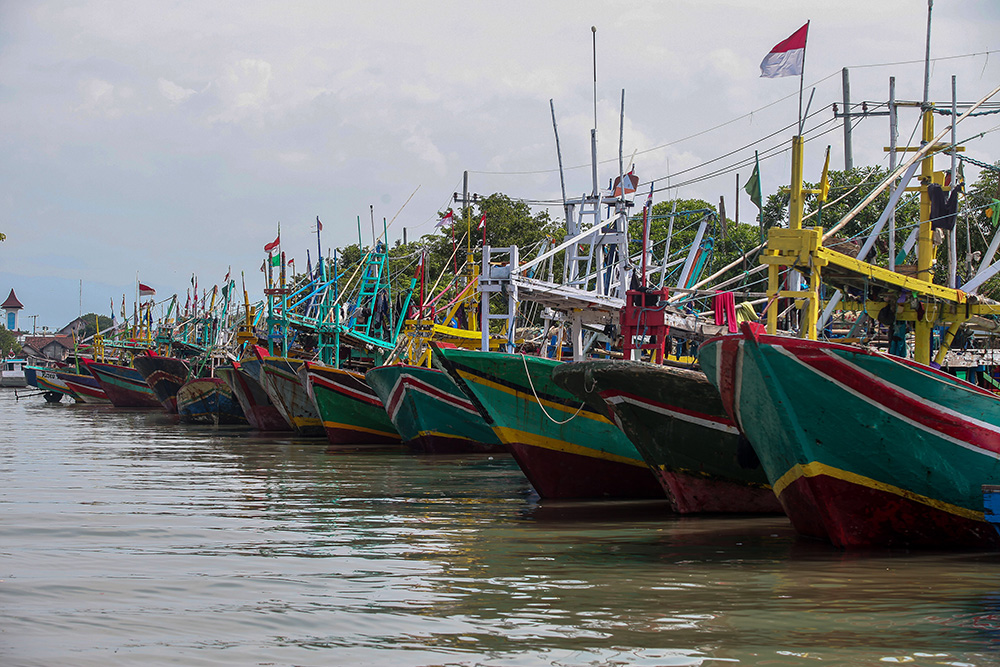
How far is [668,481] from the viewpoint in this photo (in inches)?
478

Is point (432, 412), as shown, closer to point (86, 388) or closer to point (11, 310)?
point (86, 388)

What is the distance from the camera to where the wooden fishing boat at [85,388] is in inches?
2271

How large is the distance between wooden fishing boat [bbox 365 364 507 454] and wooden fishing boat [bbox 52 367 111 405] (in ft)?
132

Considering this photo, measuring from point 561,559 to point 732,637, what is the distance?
285cm

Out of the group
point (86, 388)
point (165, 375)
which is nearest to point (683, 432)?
point (165, 375)

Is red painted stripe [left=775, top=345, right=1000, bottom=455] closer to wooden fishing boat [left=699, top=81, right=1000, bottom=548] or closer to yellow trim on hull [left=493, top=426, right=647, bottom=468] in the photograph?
wooden fishing boat [left=699, top=81, right=1000, bottom=548]

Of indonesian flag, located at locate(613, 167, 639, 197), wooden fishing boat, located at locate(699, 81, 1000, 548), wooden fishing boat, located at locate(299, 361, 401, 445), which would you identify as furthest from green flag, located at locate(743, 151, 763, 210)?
wooden fishing boat, located at locate(299, 361, 401, 445)

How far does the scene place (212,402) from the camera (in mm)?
35875

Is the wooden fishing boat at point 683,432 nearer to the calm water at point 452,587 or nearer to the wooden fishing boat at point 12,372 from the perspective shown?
the calm water at point 452,587

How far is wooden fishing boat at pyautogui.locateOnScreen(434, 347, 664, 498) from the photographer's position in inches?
549

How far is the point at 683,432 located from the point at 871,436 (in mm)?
2859

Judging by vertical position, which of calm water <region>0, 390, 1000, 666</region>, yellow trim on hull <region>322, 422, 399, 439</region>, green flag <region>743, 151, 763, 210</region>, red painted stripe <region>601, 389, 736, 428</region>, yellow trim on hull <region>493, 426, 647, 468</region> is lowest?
calm water <region>0, 390, 1000, 666</region>

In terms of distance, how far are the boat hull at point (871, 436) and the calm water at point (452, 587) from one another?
43 centimetres

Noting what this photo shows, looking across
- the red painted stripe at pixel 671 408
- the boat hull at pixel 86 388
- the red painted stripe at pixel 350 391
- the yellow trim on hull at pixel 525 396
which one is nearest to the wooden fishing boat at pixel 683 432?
the red painted stripe at pixel 671 408
